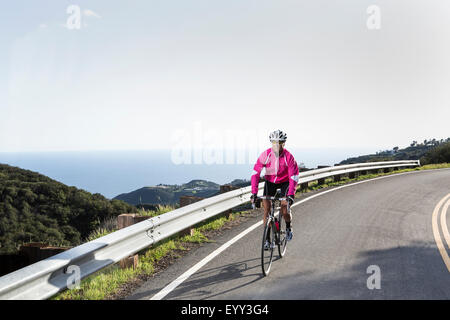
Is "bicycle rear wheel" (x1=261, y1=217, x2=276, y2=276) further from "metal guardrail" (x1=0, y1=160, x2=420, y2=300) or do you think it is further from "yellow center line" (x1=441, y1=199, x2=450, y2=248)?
"yellow center line" (x1=441, y1=199, x2=450, y2=248)

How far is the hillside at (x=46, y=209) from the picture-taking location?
71369mm

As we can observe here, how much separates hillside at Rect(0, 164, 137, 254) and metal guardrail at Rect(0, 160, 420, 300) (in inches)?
2351

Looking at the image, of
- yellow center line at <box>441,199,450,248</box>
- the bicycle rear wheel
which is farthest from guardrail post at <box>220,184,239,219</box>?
yellow center line at <box>441,199,450,248</box>

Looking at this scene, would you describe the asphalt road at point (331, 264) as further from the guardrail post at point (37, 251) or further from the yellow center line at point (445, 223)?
the guardrail post at point (37, 251)

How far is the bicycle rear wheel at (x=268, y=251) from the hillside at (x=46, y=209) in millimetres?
61173

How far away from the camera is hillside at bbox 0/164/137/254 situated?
234 ft

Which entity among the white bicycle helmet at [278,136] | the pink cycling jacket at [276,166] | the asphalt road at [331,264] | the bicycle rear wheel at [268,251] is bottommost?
the asphalt road at [331,264]

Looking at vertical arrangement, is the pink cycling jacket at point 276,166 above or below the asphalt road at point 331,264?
above

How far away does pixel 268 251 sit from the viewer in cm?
532

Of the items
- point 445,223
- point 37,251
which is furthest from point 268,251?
point 445,223

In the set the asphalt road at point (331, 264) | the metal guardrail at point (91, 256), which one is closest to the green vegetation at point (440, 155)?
the asphalt road at point (331, 264)

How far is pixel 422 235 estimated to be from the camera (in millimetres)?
7363
